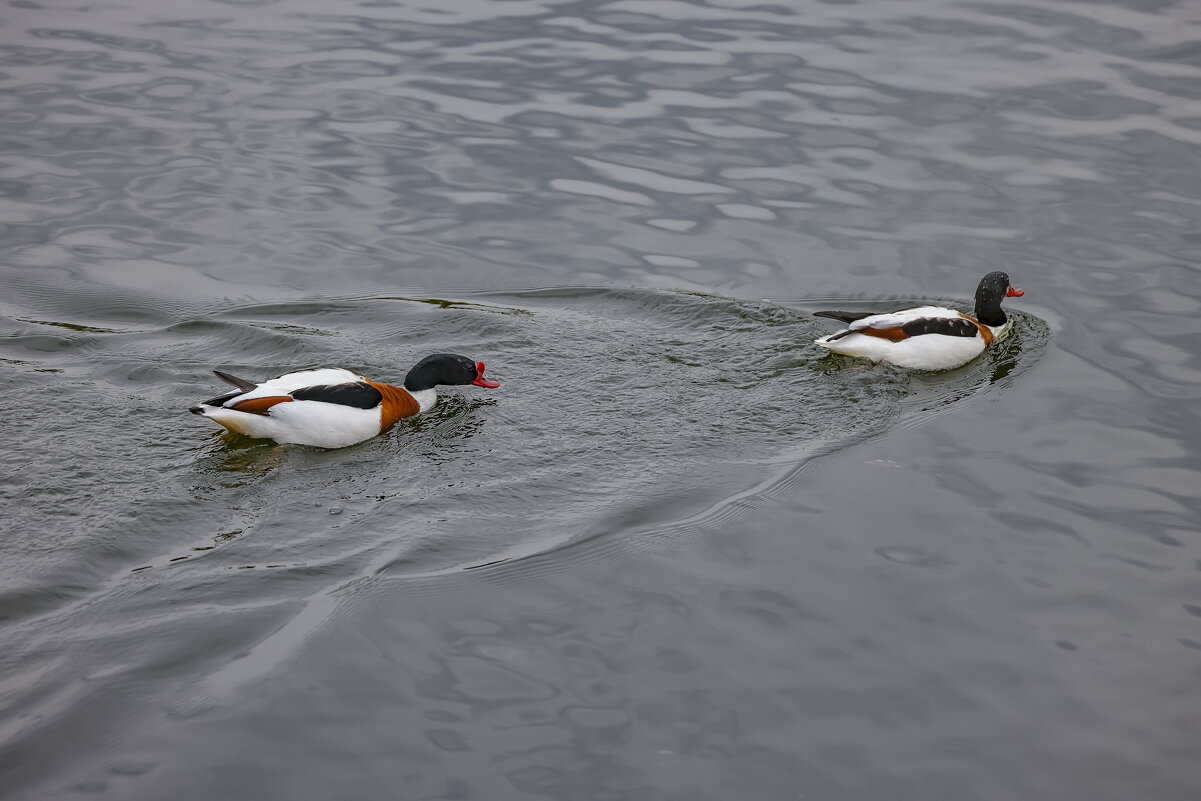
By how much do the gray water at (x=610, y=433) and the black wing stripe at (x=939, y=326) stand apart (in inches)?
14.7

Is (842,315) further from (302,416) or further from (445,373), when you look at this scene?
(302,416)

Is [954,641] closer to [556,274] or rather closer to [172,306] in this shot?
[556,274]

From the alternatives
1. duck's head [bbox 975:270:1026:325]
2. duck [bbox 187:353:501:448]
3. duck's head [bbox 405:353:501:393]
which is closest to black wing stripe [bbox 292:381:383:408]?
duck [bbox 187:353:501:448]

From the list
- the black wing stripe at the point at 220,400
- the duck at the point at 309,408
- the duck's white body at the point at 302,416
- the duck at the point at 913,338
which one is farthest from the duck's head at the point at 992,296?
the black wing stripe at the point at 220,400

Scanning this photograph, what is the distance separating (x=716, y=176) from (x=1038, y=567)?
7.36 meters

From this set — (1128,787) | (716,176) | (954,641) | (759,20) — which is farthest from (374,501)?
(759,20)

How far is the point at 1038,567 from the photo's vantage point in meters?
6.96

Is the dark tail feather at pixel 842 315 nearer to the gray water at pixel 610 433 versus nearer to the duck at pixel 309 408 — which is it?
the gray water at pixel 610 433

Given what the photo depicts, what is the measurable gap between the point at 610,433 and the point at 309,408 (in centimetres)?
212

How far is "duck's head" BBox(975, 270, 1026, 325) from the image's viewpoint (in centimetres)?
1011

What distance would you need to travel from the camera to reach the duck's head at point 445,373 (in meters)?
9.05

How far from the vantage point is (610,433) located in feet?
27.5

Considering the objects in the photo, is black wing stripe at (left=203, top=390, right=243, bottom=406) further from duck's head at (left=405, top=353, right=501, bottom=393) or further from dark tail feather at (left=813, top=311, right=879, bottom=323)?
dark tail feather at (left=813, top=311, right=879, bottom=323)

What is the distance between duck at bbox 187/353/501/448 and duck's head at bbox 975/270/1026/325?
200 inches
